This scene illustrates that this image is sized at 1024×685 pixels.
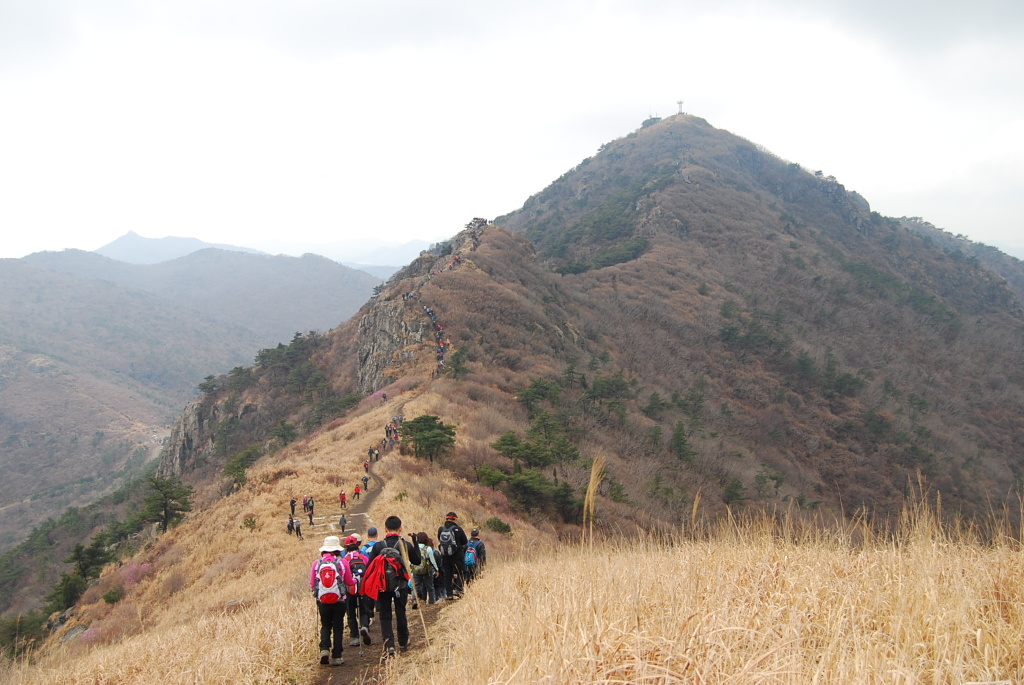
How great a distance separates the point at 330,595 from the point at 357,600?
761mm

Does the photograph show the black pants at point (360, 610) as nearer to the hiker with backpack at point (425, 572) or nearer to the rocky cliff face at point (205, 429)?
the hiker with backpack at point (425, 572)

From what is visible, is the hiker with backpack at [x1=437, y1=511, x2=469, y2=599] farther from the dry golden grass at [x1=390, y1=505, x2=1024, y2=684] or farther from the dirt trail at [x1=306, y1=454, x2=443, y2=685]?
the dry golden grass at [x1=390, y1=505, x2=1024, y2=684]

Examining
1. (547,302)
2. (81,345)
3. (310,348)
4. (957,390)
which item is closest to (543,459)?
(547,302)

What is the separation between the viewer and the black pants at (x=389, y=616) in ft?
17.6

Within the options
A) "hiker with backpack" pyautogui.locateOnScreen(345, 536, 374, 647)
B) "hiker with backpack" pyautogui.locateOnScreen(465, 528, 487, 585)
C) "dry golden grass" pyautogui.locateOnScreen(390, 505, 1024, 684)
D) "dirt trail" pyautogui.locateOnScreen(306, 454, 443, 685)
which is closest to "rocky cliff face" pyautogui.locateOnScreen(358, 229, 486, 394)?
"hiker with backpack" pyautogui.locateOnScreen(465, 528, 487, 585)

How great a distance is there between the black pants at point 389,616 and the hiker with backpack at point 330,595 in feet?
1.26

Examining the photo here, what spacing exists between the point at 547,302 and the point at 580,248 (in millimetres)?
31569

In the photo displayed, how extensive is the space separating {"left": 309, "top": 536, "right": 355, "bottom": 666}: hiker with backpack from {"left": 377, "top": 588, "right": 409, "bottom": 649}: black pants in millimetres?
384

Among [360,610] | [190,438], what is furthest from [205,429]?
[360,610]

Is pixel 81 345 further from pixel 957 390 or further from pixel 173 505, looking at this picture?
pixel 957 390

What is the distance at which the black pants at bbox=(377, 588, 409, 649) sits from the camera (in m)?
5.38

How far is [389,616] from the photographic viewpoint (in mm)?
5434

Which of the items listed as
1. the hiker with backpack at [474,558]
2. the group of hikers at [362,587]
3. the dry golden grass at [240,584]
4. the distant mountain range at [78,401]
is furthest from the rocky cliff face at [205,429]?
the group of hikers at [362,587]

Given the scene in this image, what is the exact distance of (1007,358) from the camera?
6169 centimetres
